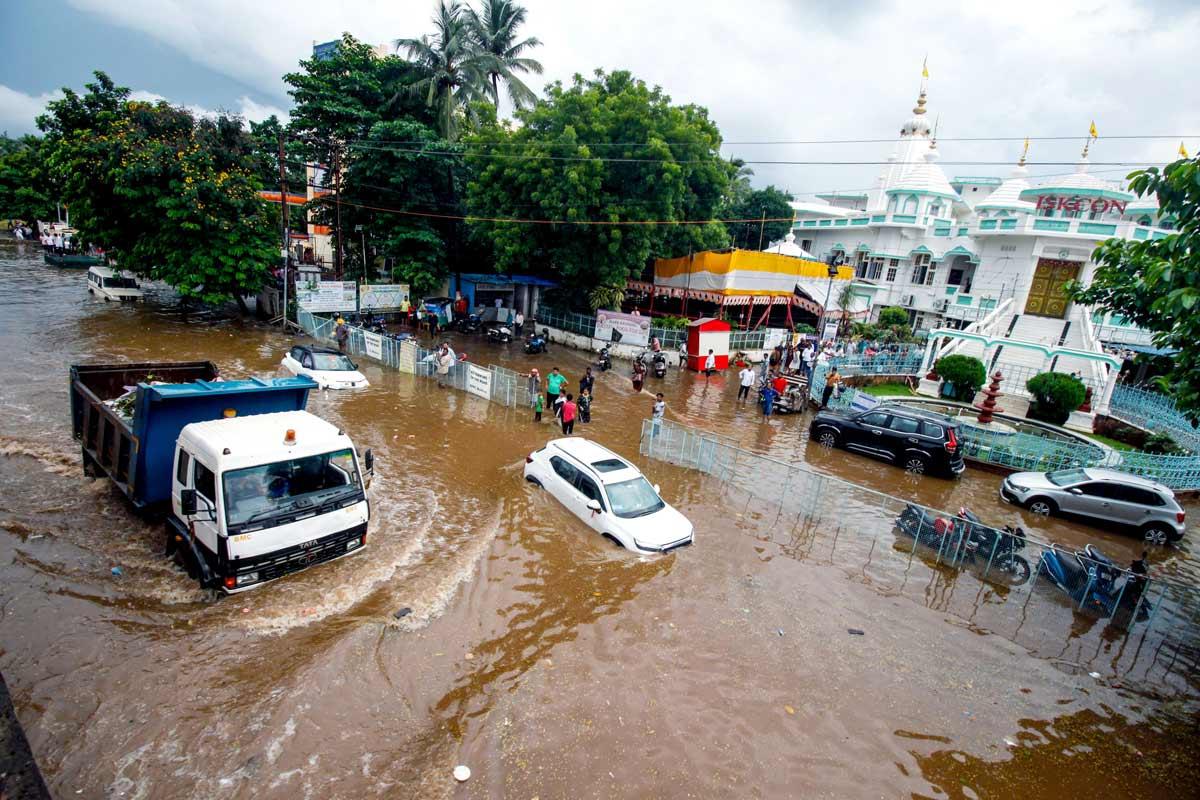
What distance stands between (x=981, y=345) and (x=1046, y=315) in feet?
37.4

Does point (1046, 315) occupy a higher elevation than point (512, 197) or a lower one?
lower

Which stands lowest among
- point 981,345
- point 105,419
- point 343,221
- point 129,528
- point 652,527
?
point 129,528

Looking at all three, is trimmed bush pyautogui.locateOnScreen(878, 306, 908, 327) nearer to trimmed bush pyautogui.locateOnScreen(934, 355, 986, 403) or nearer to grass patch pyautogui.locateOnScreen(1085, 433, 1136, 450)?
trimmed bush pyautogui.locateOnScreen(934, 355, 986, 403)

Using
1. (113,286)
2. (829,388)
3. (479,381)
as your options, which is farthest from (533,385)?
(113,286)

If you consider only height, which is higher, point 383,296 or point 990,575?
point 383,296

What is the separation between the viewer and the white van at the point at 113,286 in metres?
29.0

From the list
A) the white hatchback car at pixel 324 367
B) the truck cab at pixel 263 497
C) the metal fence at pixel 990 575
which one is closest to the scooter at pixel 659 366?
the white hatchback car at pixel 324 367

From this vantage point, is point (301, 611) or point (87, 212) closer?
point (301, 611)

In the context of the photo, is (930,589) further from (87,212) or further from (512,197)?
(87,212)

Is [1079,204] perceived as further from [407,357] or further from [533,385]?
[407,357]

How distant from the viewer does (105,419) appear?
363 inches

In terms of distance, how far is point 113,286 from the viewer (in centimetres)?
2931

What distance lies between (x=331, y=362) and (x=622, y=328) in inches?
551

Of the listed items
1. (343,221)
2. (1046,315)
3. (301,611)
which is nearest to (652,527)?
(301,611)
